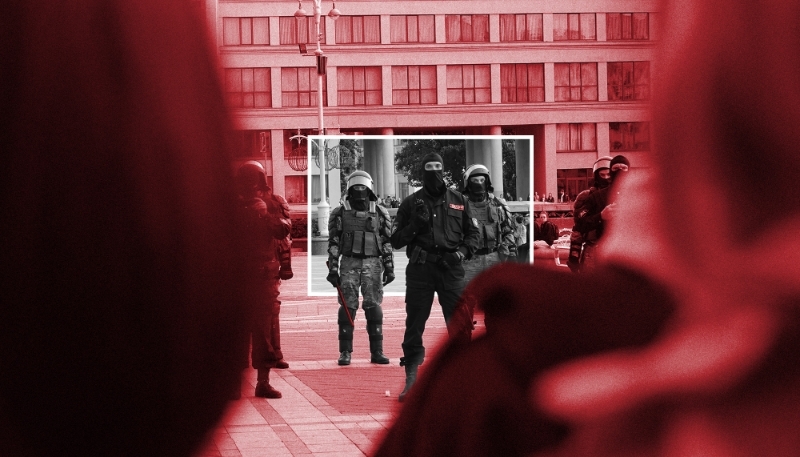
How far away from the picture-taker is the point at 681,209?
0.72 meters

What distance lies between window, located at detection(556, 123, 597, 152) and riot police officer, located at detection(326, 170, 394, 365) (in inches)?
1601

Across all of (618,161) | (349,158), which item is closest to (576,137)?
(349,158)

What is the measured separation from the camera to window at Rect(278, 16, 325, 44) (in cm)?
4269

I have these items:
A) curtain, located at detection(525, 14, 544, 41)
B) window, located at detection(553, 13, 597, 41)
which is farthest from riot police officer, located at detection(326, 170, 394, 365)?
curtain, located at detection(525, 14, 544, 41)

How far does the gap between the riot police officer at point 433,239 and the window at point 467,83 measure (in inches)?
1622

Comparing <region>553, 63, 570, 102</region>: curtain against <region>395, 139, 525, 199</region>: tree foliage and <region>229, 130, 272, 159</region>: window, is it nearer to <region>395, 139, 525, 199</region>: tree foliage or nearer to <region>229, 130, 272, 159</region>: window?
<region>395, 139, 525, 199</region>: tree foliage

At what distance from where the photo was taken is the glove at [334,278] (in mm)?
9489

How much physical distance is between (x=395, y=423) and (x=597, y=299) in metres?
0.19

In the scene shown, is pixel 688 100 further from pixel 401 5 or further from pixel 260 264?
pixel 401 5

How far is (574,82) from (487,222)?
135 ft

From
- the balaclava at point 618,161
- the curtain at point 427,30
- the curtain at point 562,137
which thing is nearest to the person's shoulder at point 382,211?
the balaclava at point 618,161

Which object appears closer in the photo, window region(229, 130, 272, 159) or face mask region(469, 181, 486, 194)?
window region(229, 130, 272, 159)

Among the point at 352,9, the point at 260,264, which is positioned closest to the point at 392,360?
the point at 260,264

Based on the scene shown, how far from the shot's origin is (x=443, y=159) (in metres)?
8.38
